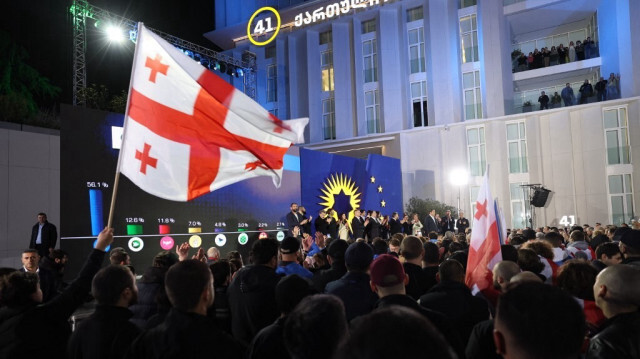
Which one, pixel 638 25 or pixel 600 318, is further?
pixel 638 25

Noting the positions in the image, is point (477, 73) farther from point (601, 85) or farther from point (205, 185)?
point (205, 185)

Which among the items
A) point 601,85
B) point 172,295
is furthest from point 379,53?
point 172,295

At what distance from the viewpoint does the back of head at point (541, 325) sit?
5.49 feet

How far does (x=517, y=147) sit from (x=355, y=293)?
26616 millimetres

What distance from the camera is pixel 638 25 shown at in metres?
26.3

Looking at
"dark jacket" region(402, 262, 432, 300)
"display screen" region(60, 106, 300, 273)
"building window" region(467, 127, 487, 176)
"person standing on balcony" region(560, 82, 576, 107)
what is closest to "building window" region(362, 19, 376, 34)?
"building window" region(467, 127, 487, 176)

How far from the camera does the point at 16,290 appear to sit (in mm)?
3307

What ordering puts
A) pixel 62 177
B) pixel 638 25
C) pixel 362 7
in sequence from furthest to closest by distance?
pixel 362 7 → pixel 638 25 → pixel 62 177

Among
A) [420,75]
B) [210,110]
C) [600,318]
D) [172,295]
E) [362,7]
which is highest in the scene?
[362,7]

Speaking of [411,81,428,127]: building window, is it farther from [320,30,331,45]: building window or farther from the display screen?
the display screen

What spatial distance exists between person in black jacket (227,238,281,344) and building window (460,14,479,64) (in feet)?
93.0

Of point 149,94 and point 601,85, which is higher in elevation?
point 601,85

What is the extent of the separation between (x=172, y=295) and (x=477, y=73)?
2969cm

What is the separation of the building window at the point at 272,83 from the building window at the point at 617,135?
19614 millimetres
